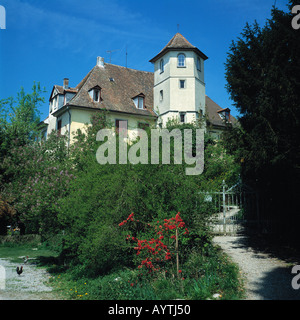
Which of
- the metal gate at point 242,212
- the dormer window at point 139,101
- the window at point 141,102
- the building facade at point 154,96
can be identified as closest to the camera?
the metal gate at point 242,212

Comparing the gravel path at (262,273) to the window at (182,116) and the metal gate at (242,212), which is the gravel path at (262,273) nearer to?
the metal gate at (242,212)

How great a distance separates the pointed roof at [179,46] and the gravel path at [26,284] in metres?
24.0

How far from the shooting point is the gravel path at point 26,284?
8938 millimetres

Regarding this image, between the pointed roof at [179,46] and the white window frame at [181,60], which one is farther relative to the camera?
the white window frame at [181,60]

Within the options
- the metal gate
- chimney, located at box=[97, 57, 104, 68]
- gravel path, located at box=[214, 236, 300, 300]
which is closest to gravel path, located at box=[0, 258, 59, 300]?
gravel path, located at box=[214, 236, 300, 300]

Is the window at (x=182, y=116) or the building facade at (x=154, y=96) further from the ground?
the building facade at (x=154, y=96)

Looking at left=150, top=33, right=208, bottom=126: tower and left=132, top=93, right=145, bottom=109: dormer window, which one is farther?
left=132, top=93, right=145, bottom=109: dormer window

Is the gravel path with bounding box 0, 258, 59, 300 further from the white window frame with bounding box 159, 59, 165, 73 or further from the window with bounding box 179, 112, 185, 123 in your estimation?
the white window frame with bounding box 159, 59, 165, 73

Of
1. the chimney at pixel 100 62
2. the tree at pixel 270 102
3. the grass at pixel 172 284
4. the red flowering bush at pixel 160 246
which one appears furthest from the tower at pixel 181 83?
the red flowering bush at pixel 160 246

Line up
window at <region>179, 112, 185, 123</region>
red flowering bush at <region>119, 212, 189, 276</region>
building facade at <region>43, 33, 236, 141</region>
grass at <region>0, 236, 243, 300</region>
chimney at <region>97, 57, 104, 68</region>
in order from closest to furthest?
grass at <region>0, 236, 243, 300</region>
red flowering bush at <region>119, 212, 189, 276</region>
building facade at <region>43, 33, 236, 141</region>
window at <region>179, 112, 185, 123</region>
chimney at <region>97, 57, 104, 68</region>

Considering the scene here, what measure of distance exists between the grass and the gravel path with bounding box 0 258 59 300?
1.57 ft

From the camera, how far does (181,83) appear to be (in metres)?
30.4

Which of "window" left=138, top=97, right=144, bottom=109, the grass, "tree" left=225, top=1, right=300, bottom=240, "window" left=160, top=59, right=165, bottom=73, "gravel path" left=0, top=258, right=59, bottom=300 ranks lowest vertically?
"gravel path" left=0, top=258, right=59, bottom=300

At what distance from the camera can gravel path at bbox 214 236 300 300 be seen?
24.0 ft
